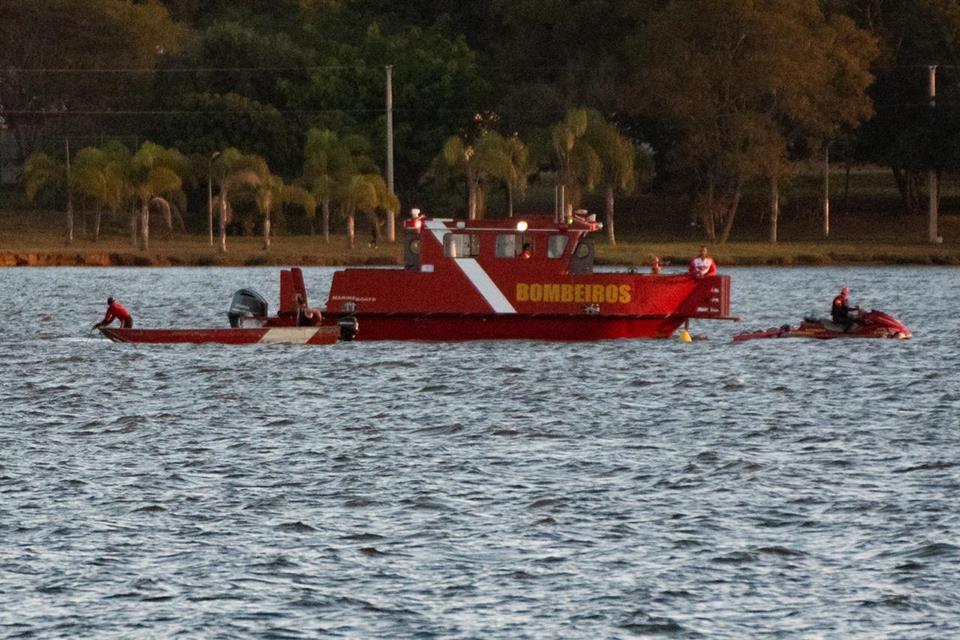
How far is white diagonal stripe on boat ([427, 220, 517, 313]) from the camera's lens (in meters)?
41.6

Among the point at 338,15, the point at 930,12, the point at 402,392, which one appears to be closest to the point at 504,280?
the point at 402,392

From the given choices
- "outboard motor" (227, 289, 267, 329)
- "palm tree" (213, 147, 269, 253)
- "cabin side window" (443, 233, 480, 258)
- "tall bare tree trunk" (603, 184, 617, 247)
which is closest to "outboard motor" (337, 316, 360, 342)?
"outboard motor" (227, 289, 267, 329)

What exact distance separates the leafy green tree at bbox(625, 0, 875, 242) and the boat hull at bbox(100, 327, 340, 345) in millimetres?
51587

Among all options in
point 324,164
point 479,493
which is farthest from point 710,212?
point 479,493

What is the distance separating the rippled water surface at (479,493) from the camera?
59.9 feet

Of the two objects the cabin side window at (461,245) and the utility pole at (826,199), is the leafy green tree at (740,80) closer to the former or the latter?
the utility pole at (826,199)

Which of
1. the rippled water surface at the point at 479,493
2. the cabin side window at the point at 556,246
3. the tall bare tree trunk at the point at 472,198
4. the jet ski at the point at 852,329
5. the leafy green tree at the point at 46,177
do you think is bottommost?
the rippled water surface at the point at 479,493

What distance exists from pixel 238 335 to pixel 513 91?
202ft

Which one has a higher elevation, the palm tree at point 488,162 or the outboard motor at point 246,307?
the palm tree at point 488,162

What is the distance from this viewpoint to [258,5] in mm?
133500

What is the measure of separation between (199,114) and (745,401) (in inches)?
2854

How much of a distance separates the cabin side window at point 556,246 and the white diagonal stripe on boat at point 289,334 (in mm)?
5406

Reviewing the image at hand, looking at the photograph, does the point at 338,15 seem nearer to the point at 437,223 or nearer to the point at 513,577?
the point at 437,223

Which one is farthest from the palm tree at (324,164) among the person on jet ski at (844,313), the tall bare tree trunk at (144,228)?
the person on jet ski at (844,313)
